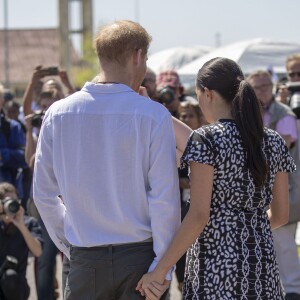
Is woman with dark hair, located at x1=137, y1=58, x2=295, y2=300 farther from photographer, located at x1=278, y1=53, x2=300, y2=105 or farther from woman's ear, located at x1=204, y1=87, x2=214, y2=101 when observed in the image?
photographer, located at x1=278, y1=53, x2=300, y2=105

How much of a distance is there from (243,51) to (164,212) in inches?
391

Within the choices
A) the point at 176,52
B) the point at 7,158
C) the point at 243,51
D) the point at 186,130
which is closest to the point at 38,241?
the point at 7,158

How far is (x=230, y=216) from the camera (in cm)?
359

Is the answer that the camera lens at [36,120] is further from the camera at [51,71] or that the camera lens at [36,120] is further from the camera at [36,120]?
the camera at [51,71]

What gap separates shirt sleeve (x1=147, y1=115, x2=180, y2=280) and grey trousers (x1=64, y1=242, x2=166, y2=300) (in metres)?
0.06

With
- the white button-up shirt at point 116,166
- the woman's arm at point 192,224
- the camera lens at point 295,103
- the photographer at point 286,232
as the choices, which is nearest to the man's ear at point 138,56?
the white button-up shirt at point 116,166

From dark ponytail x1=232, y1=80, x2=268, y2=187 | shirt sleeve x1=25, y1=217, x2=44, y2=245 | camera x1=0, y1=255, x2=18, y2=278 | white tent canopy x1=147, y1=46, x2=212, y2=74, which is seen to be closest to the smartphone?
shirt sleeve x1=25, y1=217, x2=44, y2=245

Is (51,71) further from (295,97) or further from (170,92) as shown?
(295,97)

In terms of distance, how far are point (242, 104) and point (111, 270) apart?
0.87 metres

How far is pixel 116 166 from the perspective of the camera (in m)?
3.47

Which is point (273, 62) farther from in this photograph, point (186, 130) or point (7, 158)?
point (186, 130)

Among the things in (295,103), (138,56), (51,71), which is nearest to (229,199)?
(138,56)

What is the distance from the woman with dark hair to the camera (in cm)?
353

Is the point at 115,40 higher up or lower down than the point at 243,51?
higher up
